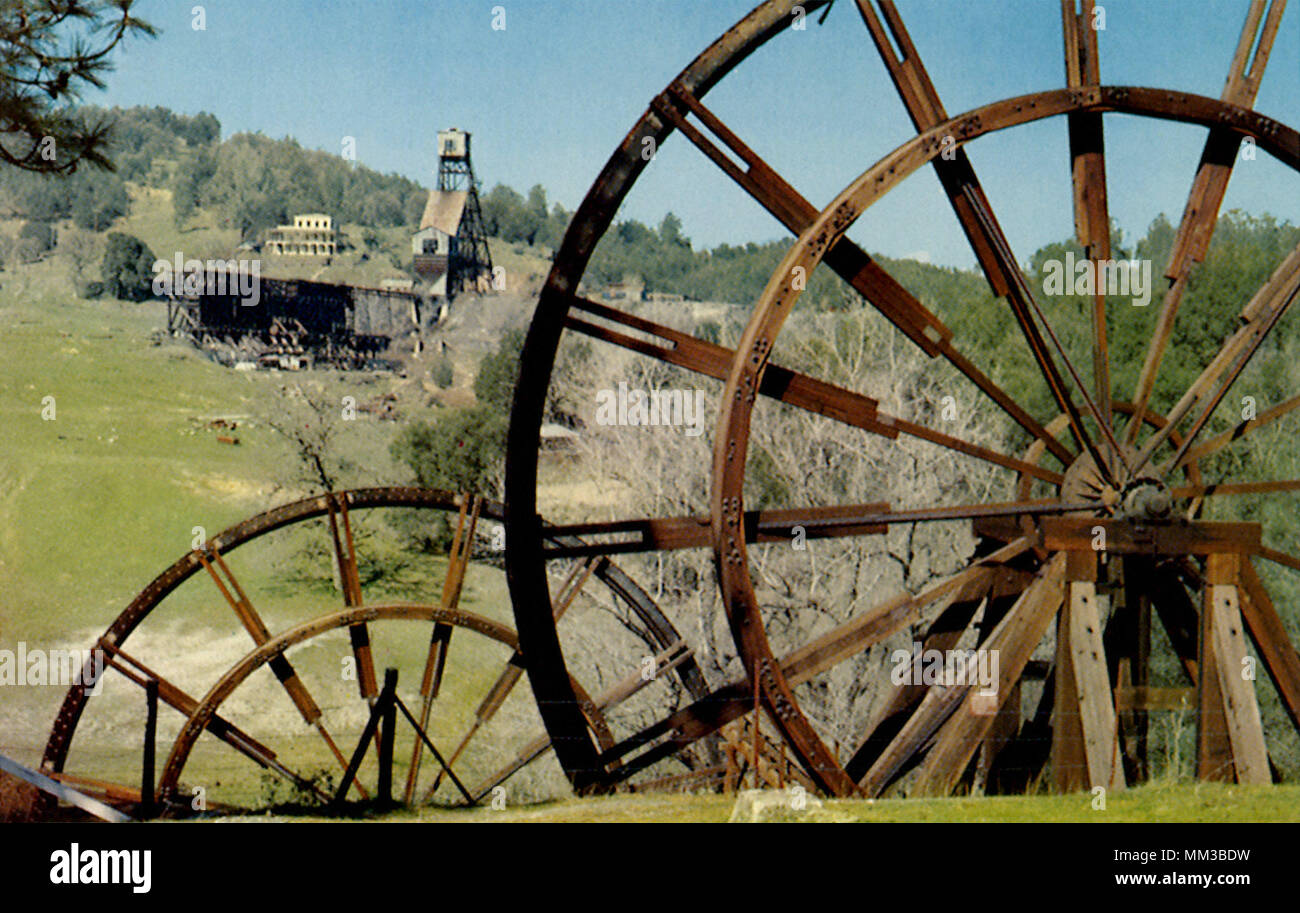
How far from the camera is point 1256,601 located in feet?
20.9

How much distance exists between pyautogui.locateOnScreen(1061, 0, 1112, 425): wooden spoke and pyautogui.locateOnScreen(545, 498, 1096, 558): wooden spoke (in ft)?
2.41

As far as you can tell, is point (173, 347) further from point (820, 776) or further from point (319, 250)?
point (820, 776)

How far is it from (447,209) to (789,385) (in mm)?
49852

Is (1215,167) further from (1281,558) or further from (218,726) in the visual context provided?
(218,726)

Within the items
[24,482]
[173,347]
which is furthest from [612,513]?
[173,347]

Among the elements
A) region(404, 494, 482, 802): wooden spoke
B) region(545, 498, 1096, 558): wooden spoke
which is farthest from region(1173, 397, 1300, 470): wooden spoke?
region(404, 494, 482, 802): wooden spoke

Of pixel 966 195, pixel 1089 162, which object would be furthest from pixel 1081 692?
pixel 1089 162

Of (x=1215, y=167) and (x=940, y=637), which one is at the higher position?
(x=1215, y=167)

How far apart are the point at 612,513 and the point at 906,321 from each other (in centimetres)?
2069

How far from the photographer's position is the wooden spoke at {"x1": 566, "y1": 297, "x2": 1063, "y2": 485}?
614 cm

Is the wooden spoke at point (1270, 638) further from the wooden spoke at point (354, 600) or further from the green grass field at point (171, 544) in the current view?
the green grass field at point (171, 544)

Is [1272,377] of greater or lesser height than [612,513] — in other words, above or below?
above

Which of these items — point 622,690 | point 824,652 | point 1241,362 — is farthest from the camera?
point 622,690

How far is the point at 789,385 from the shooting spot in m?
6.19
